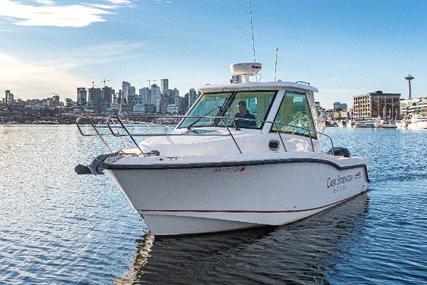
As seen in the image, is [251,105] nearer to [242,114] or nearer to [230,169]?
[242,114]

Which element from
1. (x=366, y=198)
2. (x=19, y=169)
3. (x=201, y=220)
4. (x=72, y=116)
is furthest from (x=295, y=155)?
(x=19, y=169)

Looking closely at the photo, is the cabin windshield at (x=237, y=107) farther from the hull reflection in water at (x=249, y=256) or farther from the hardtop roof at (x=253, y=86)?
the hull reflection in water at (x=249, y=256)

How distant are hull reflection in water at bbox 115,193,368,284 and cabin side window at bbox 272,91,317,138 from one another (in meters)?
2.38

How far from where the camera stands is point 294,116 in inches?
525

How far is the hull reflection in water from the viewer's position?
8.72m

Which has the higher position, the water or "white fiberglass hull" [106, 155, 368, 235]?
"white fiberglass hull" [106, 155, 368, 235]

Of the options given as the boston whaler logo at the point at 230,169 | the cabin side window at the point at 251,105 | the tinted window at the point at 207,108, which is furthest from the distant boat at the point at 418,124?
the boston whaler logo at the point at 230,169

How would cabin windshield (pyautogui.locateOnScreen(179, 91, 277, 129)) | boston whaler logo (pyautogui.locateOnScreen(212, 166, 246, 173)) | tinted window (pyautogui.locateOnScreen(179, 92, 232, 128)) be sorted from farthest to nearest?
tinted window (pyautogui.locateOnScreen(179, 92, 232, 128)) < cabin windshield (pyautogui.locateOnScreen(179, 91, 277, 129)) < boston whaler logo (pyautogui.locateOnScreen(212, 166, 246, 173))

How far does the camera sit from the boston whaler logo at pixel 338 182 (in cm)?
1339

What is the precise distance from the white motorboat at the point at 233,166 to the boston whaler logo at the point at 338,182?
0.03 meters

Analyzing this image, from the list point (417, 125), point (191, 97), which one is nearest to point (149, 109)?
point (191, 97)

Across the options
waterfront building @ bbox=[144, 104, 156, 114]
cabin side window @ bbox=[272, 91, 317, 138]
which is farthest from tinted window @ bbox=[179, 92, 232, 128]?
cabin side window @ bbox=[272, 91, 317, 138]

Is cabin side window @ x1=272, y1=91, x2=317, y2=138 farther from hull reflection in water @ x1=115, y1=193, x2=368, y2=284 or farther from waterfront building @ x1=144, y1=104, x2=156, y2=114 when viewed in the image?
waterfront building @ x1=144, y1=104, x2=156, y2=114

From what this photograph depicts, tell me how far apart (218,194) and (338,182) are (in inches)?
198
